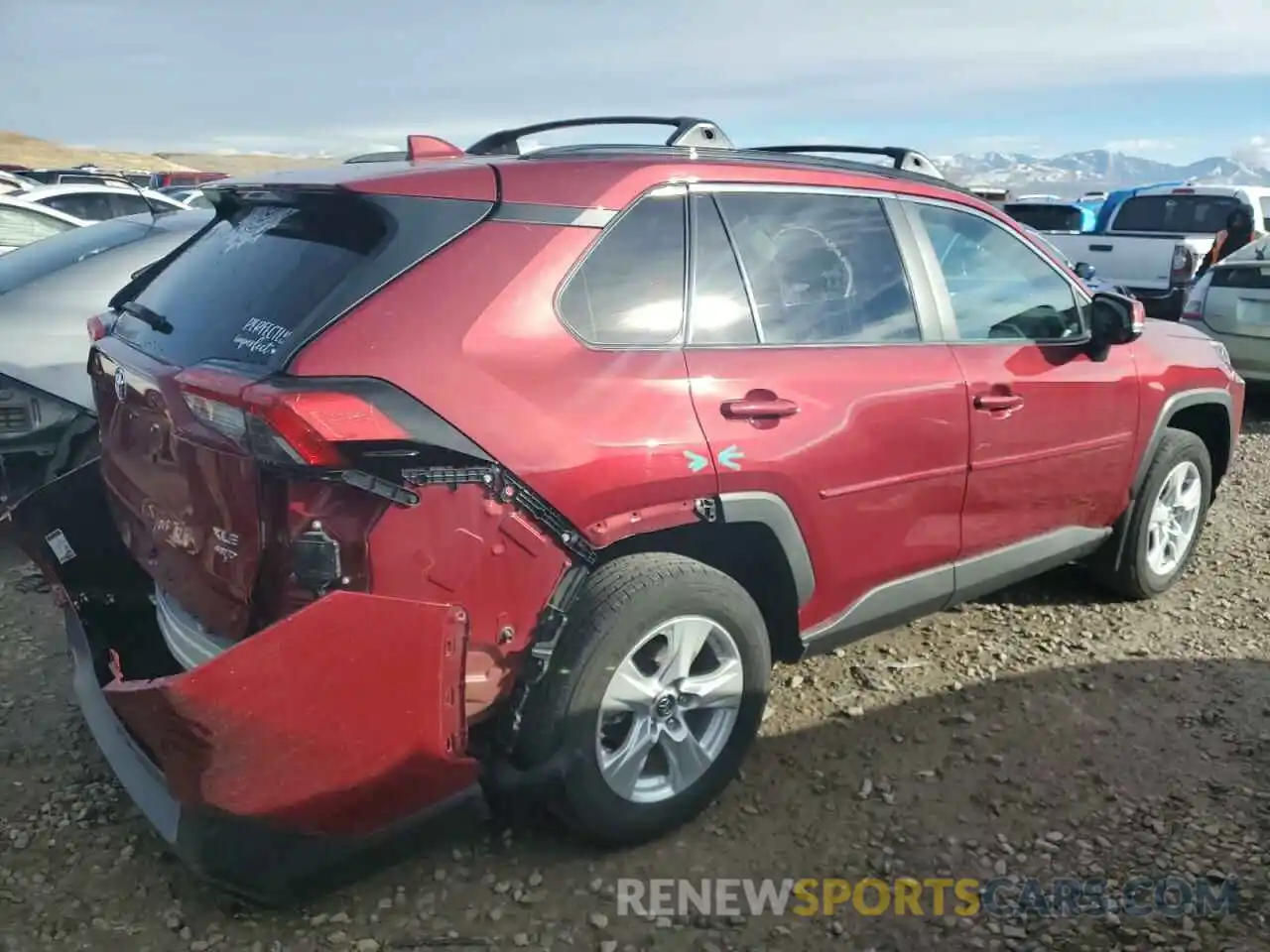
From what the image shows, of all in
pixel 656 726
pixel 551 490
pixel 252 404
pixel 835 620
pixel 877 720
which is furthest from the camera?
pixel 877 720

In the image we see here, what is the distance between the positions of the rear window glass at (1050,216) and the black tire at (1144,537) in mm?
10361

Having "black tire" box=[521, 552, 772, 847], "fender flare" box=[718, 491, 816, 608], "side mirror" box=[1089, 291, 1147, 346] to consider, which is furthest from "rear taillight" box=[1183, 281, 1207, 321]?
"black tire" box=[521, 552, 772, 847]

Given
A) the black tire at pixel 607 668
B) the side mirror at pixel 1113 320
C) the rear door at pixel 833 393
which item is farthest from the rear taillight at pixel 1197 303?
the black tire at pixel 607 668

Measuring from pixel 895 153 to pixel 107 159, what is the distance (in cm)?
7482

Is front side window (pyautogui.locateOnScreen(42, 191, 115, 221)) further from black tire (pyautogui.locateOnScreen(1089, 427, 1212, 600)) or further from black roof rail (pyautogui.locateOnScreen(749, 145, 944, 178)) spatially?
black tire (pyautogui.locateOnScreen(1089, 427, 1212, 600))

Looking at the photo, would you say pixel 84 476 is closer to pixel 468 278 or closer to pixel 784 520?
pixel 468 278

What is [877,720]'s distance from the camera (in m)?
3.71

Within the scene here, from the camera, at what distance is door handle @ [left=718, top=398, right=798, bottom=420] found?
2.91 meters

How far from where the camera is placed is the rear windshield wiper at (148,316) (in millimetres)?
2906

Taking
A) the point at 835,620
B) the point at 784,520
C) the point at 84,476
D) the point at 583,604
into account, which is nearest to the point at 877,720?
the point at 835,620

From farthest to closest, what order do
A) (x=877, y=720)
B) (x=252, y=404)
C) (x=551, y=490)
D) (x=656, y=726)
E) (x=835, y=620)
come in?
(x=877, y=720)
(x=835, y=620)
(x=656, y=726)
(x=551, y=490)
(x=252, y=404)

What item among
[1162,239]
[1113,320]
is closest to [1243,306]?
[1162,239]

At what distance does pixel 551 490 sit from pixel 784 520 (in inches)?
31.7

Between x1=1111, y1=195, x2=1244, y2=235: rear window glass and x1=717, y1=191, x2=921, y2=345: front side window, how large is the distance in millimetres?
10223
